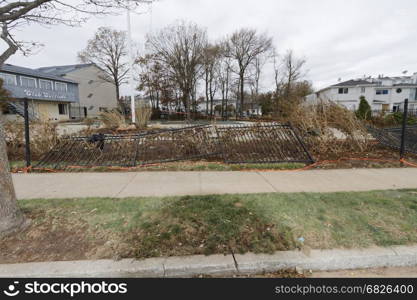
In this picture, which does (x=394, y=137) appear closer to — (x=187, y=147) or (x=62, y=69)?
(x=187, y=147)

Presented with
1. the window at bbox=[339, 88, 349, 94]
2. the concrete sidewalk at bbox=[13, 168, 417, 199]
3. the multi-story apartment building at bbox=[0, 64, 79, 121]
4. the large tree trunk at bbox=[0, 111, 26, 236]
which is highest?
the window at bbox=[339, 88, 349, 94]

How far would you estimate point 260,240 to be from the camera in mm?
2377

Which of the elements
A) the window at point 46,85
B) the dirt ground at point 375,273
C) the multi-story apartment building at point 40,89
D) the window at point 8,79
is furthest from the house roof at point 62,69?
the dirt ground at point 375,273

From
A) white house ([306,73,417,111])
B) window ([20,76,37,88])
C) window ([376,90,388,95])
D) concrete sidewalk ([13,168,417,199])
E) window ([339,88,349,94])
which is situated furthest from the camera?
window ([339,88,349,94])

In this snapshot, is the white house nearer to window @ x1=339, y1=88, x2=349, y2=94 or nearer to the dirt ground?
window @ x1=339, y1=88, x2=349, y2=94

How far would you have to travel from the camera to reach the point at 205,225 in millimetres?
2635

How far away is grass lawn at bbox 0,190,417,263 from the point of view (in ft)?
7.52

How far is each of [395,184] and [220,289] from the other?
4.62m

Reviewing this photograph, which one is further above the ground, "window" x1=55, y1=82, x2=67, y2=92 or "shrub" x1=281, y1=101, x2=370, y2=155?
"window" x1=55, y1=82, x2=67, y2=92

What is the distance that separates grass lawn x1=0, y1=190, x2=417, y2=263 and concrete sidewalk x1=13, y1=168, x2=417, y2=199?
1.42ft

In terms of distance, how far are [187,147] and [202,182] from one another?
7.70 ft

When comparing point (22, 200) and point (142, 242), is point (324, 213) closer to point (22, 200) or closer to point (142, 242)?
point (142, 242)

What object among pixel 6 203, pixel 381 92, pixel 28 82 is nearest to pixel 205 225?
pixel 6 203

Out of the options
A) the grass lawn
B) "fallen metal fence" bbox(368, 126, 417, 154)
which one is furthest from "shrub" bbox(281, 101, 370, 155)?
the grass lawn
